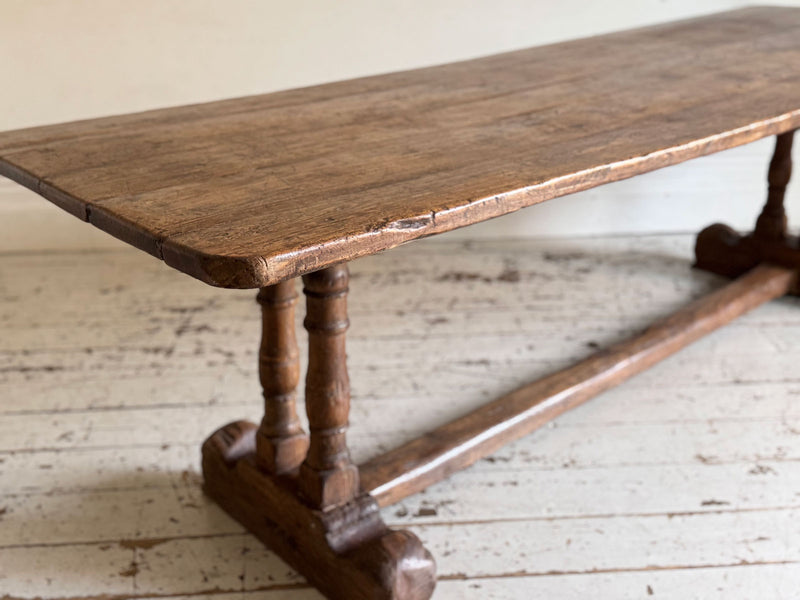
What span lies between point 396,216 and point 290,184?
0.19 meters

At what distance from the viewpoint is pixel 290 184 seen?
3.97 feet

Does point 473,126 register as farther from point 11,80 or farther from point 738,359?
point 11,80

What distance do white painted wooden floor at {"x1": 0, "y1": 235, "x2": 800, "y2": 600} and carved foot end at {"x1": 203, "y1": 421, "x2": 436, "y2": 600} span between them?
1.7 inches

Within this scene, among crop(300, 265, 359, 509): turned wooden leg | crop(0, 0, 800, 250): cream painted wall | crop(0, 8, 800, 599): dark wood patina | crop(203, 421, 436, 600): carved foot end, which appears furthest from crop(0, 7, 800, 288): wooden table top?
crop(0, 0, 800, 250): cream painted wall

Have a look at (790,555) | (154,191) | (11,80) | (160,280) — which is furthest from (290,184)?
(11,80)

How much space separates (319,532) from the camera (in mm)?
1438

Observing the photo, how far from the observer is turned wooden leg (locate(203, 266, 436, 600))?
4.50 ft

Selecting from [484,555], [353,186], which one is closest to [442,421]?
[484,555]

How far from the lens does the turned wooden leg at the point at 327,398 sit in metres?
1.36

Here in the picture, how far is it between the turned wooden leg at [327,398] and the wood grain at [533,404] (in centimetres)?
13

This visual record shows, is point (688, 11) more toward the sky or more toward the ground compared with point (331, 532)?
more toward the sky

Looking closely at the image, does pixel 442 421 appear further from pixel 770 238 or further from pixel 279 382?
pixel 770 238

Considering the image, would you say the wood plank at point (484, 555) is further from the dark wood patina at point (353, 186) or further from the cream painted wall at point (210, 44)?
the cream painted wall at point (210, 44)

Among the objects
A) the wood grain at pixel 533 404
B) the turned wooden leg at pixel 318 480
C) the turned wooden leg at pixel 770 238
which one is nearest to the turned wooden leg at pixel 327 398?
the turned wooden leg at pixel 318 480
